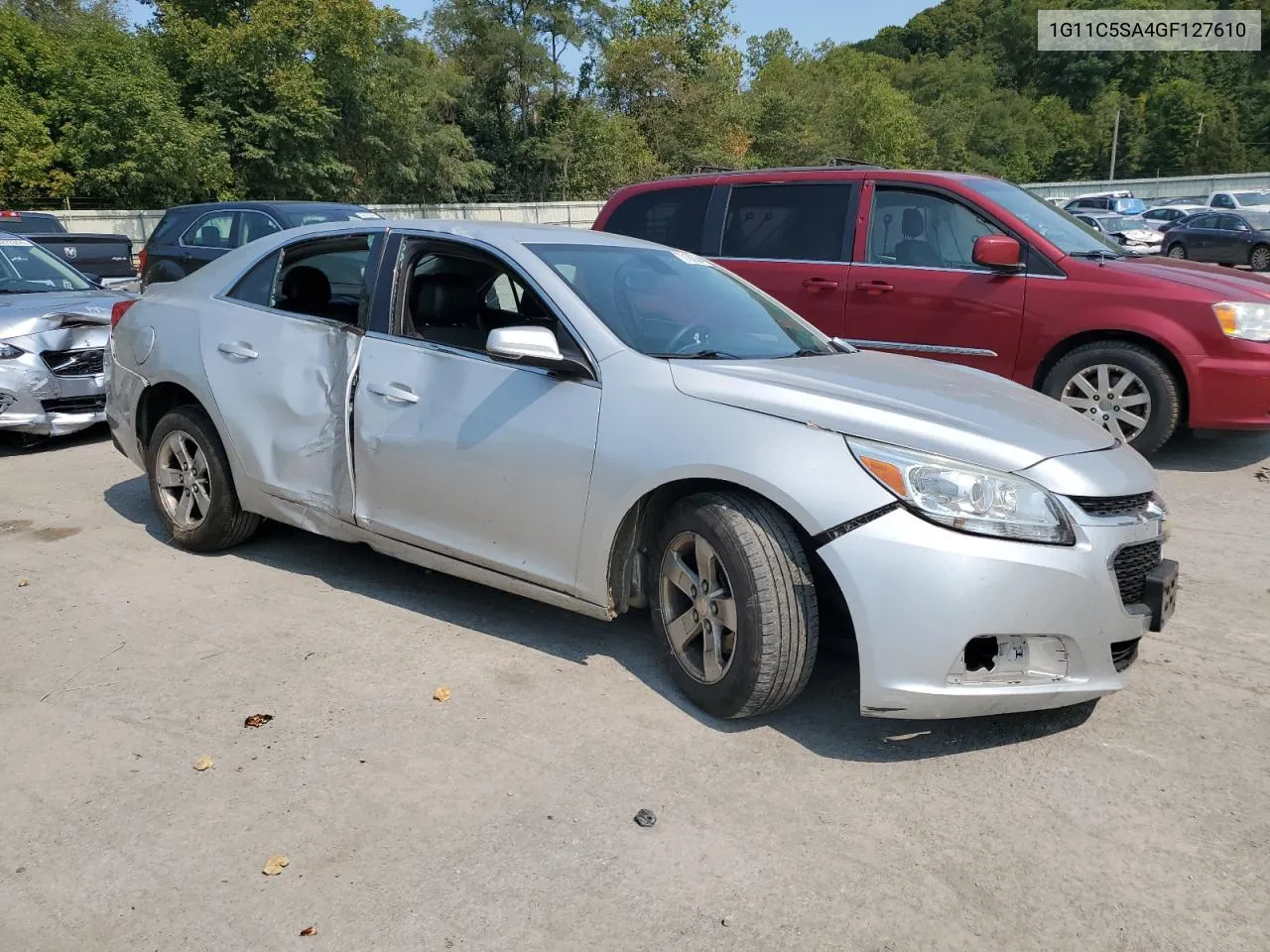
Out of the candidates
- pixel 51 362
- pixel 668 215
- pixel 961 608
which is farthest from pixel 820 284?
pixel 51 362

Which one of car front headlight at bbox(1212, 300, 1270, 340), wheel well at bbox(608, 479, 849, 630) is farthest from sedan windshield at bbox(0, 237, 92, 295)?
car front headlight at bbox(1212, 300, 1270, 340)

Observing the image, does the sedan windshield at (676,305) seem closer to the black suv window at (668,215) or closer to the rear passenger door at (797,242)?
the rear passenger door at (797,242)

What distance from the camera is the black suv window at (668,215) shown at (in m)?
8.02

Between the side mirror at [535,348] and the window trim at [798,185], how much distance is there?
4226mm

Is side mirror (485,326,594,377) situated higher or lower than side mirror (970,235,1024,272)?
lower

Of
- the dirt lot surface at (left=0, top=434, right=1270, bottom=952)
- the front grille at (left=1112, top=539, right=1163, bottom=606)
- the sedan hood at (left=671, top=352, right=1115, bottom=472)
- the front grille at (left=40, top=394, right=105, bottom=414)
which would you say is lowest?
the dirt lot surface at (left=0, top=434, right=1270, bottom=952)

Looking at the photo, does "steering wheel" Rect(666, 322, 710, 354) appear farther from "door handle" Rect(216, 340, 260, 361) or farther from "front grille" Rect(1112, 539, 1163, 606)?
"door handle" Rect(216, 340, 260, 361)

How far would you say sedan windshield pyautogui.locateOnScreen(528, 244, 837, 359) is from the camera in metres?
3.87

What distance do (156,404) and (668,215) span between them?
4315mm

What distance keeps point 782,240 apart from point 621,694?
15.9ft

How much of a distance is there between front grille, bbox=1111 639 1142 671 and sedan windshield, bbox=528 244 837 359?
62.0 inches

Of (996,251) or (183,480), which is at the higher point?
(996,251)

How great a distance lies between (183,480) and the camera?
16.5 feet

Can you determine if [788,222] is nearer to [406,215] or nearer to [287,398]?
[287,398]
